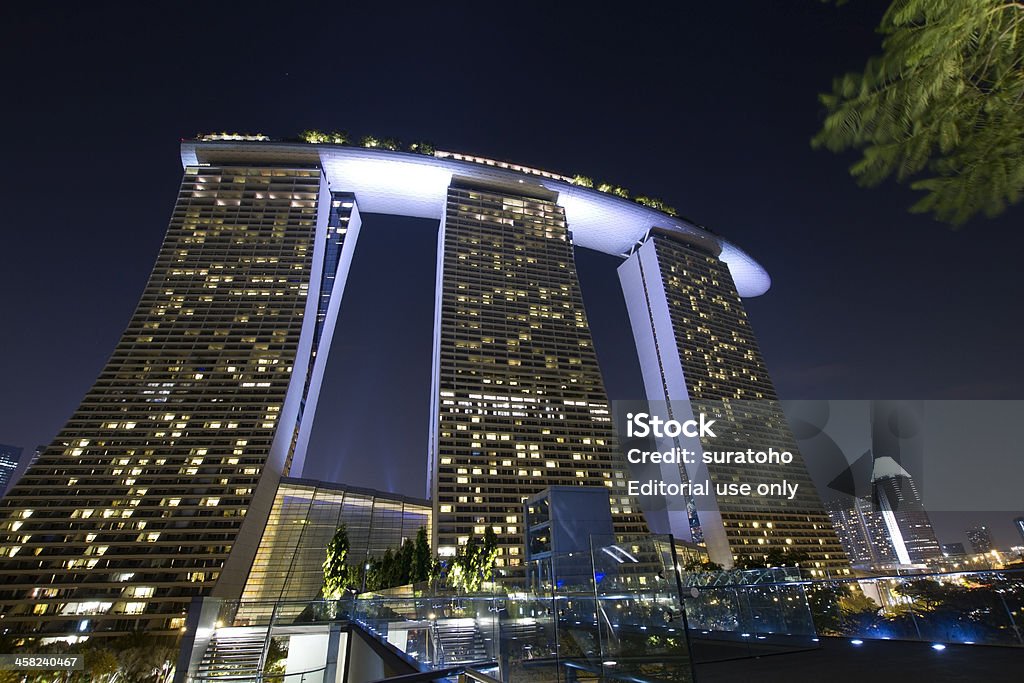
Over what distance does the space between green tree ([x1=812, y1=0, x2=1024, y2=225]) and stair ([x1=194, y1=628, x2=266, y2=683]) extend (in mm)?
23910

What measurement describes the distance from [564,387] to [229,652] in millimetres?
68672

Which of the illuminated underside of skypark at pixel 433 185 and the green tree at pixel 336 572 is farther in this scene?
the illuminated underside of skypark at pixel 433 185

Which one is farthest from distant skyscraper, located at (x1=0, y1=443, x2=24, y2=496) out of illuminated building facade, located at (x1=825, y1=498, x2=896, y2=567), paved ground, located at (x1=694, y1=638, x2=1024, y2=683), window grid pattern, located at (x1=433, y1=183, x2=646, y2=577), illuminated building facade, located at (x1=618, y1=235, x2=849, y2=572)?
illuminated building facade, located at (x1=825, y1=498, x2=896, y2=567)

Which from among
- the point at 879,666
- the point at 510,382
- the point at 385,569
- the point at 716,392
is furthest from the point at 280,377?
the point at 716,392

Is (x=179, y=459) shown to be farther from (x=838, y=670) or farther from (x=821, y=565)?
(x=821, y=565)

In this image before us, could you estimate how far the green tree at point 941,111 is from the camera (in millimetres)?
2855

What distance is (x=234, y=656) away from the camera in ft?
62.8

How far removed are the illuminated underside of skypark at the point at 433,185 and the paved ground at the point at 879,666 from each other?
3846 inches

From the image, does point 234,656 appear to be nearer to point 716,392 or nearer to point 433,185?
point 433,185

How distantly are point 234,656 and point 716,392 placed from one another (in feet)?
307

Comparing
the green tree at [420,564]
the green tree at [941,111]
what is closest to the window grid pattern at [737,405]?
the green tree at [420,564]

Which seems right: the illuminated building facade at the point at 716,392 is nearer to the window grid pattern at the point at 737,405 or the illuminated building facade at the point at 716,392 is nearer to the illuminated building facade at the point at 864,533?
the window grid pattern at the point at 737,405

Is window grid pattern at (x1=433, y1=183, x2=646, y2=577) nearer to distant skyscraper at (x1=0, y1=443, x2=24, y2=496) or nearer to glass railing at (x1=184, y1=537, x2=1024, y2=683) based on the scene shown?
glass railing at (x1=184, y1=537, x2=1024, y2=683)

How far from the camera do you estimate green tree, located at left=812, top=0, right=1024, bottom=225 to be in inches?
112
